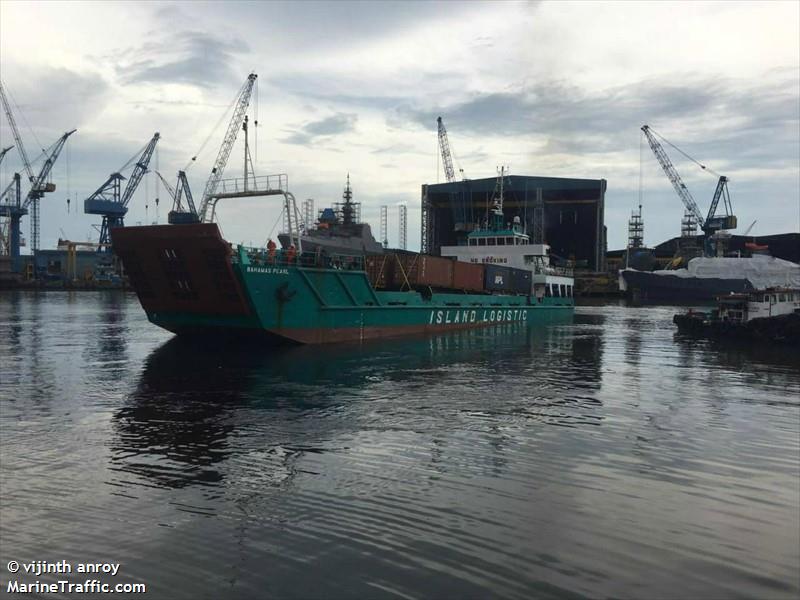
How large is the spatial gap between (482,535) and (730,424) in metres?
9.51

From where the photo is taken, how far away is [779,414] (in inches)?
631

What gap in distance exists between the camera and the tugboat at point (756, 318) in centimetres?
3575

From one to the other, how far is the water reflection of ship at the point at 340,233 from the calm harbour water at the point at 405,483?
25069 mm

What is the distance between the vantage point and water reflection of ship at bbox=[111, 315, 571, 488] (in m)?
11.2

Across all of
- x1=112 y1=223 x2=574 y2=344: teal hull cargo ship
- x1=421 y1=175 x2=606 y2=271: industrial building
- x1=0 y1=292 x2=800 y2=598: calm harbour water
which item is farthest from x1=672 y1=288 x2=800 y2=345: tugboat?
x1=421 y1=175 x2=606 y2=271: industrial building

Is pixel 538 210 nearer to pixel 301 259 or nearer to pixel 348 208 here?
pixel 348 208

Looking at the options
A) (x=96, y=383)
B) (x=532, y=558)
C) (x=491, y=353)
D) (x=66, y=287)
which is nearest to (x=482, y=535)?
(x=532, y=558)

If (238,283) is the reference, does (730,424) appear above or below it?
below

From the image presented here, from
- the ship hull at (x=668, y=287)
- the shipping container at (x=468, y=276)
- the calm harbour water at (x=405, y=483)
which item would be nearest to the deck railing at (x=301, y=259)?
the calm harbour water at (x=405, y=483)

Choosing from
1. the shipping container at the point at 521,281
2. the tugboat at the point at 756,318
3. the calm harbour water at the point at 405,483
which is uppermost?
the shipping container at the point at 521,281

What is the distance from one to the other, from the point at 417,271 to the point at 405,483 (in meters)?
25.9

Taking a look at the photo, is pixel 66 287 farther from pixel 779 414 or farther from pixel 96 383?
pixel 779 414

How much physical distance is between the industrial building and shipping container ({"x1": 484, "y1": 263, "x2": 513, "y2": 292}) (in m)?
56.6

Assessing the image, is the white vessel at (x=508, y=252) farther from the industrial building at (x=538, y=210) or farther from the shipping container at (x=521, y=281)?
the industrial building at (x=538, y=210)
